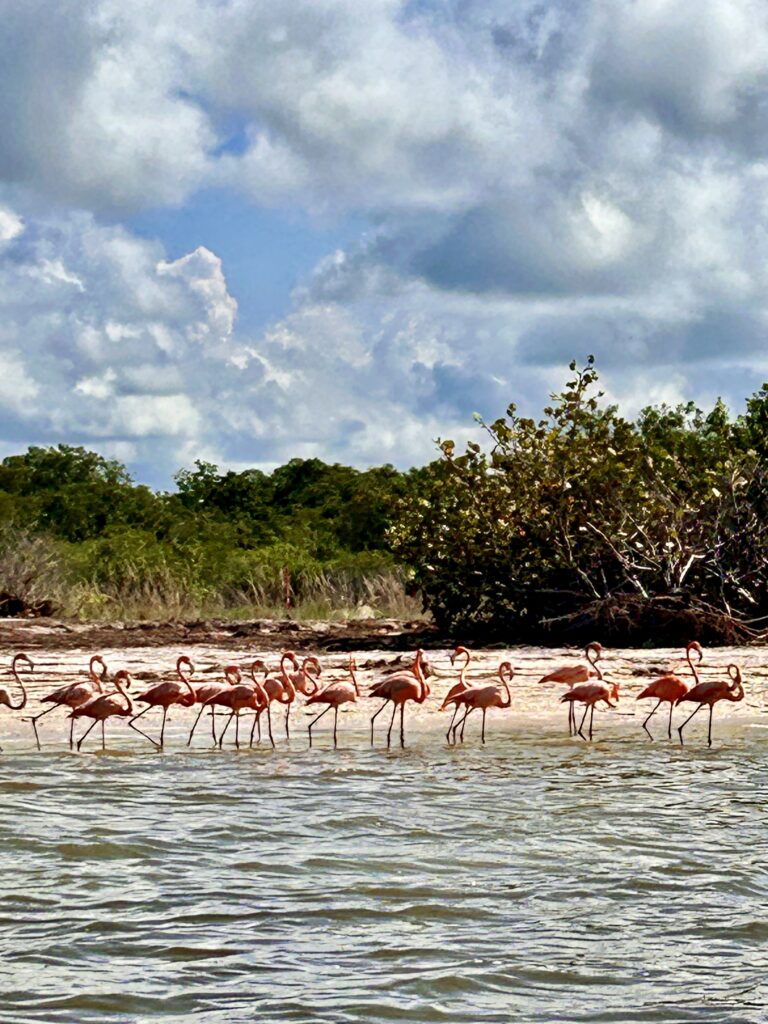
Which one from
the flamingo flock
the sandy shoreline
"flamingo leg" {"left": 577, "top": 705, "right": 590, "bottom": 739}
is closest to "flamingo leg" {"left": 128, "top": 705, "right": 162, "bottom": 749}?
the flamingo flock

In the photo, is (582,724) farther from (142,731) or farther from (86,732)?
(86,732)

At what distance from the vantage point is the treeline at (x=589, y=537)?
62.1 feet

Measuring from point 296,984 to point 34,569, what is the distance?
1843cm

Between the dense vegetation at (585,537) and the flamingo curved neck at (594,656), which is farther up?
the dense vegetation at (585,537)

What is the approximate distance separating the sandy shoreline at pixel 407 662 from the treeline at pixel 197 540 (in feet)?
12.6

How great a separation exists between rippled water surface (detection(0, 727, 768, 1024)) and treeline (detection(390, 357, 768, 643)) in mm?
5869

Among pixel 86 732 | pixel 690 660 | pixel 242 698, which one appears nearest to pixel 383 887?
pixel 242 698

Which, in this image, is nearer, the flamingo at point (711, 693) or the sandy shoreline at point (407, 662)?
the flamingo at point (711, 693)

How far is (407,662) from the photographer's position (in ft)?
56.5

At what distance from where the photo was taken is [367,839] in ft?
32.1

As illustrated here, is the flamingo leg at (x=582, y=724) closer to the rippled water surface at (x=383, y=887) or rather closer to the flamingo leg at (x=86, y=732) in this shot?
the rippled water surface at (x=383, y=887)

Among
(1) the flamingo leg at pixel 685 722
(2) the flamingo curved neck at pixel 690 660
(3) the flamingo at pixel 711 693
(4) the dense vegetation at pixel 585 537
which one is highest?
(4) the dense vegetation at pixel 585 537

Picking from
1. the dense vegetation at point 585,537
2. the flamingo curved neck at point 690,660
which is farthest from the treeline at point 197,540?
the flamingo curved neck at point 690,660

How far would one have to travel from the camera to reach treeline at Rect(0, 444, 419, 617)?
81.9 feet
